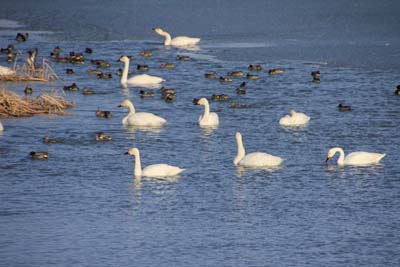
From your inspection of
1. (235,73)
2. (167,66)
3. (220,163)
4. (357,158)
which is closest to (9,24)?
(167,66)

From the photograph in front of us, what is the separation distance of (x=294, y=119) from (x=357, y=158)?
3.20 meters

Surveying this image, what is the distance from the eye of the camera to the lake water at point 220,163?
524 inches

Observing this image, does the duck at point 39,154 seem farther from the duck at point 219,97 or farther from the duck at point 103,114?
the duck at point 219,97

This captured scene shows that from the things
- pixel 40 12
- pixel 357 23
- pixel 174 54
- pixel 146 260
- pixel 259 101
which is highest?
pixel 40 12

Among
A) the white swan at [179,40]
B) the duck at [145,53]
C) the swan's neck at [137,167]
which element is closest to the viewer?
the swan's neck at [137,167]

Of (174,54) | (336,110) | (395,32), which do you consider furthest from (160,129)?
(395,32)

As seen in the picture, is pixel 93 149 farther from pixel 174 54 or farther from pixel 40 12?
pixel 40 12

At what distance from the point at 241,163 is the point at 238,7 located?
20790 mm

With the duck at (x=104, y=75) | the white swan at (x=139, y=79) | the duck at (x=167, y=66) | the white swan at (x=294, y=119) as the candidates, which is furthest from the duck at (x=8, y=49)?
the white swan at (x=294, y=119)

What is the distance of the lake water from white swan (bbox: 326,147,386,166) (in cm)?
20

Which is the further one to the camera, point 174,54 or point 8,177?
point 174,54

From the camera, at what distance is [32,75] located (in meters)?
26.2

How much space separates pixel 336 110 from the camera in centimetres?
2219

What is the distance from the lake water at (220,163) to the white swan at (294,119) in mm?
209
